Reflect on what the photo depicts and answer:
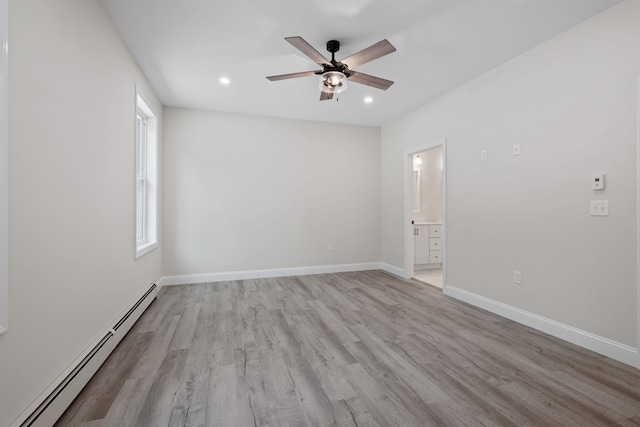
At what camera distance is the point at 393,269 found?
4918 mm

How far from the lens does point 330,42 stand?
253cm

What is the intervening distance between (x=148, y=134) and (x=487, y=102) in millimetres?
4288

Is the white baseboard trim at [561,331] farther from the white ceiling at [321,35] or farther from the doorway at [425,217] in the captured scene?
the white ceiling at [321,35]

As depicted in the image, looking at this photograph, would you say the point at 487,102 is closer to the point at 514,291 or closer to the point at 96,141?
the point at 514,291

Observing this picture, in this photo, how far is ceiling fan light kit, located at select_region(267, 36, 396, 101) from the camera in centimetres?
218

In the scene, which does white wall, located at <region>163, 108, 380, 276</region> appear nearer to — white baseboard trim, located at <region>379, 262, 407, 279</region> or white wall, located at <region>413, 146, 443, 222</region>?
white baseboard trim, located at <region>379, 262, 407, 279</region>

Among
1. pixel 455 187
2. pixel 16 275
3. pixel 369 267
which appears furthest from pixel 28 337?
pixel 369 267

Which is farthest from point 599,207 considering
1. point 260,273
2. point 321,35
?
point 260,273

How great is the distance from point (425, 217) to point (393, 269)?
1.59 meters

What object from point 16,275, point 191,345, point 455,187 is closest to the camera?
point 16,275

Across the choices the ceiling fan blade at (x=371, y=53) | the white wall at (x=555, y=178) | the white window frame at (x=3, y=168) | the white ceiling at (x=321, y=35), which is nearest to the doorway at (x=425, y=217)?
the white wall at (x=555, y=178)

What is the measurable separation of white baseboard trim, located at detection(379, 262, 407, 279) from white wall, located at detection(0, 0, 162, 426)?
12.6 feet

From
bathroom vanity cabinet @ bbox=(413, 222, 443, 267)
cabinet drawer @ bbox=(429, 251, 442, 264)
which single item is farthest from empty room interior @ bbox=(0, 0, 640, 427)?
cabinet drawer @ bbox=(429, 251, 442, 264)

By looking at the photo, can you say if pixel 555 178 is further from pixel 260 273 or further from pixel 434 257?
pixel 260 273
